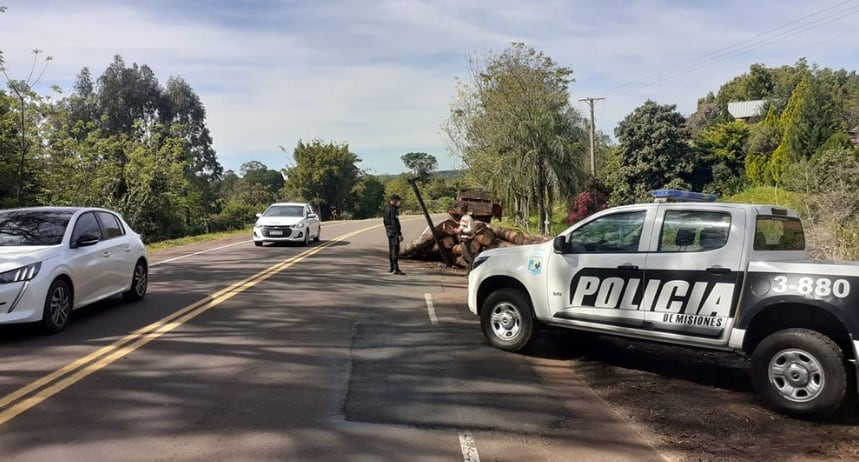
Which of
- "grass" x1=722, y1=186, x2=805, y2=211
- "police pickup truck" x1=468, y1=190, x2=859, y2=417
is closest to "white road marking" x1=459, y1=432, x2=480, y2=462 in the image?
"police pickup truck" x1=468, y1=190, x2=859, y2=417

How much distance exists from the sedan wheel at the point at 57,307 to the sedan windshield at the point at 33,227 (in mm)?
667

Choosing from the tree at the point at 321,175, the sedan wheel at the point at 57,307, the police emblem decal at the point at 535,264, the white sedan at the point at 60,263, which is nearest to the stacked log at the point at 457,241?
the police emblem decal at the point at 535,264

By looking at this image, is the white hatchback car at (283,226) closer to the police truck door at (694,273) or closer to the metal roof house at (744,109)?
the police truck door at (694,273)

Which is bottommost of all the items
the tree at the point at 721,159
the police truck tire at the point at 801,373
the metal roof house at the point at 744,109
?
the police truck tire at the point at 801,373

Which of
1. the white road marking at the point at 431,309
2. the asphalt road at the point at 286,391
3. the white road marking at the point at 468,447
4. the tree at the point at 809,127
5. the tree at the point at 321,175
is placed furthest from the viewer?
the tree at the point at 321,175

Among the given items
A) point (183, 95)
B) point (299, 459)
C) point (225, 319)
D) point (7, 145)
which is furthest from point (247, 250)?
point (183, 95)

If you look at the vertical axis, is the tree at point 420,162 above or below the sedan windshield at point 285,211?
above

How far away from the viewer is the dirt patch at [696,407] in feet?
15.4

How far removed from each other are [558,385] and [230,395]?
3.17 m

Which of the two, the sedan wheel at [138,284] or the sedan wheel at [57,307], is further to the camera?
the sedan wheel at [138,284]

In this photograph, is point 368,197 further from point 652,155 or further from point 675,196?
point 675,196

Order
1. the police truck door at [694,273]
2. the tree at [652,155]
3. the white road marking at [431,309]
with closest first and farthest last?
the police truck door at [694,273] < the white road marking at [431,309] < the tree at [652,155]

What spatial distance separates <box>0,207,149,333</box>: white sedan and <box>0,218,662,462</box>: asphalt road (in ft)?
1.10

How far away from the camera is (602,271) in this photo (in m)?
6.61
